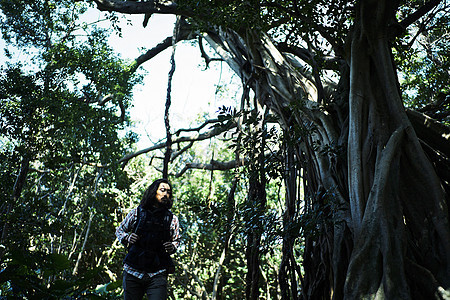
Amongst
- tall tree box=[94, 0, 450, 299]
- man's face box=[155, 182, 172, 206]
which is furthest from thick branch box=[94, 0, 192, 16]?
man's face box=[155, 182, 172, 206]

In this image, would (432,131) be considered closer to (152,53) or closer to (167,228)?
(167,228)

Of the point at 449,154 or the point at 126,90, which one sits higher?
the point at 126,90

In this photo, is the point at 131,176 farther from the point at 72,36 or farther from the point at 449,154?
the point at 449,154

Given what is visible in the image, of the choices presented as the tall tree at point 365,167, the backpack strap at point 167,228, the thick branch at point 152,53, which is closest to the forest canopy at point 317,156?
the tall tree at point 365,167

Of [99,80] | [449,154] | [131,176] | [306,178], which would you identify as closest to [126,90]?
[99,80]

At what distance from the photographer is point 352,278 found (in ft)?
7.18

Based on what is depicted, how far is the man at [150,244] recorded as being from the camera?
8.95ft

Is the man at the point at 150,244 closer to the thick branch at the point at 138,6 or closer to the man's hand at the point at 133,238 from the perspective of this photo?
the man's hand at the point at 133,238

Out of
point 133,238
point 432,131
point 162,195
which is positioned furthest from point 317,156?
point 133,238

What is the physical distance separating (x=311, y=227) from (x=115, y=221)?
28.1 ft

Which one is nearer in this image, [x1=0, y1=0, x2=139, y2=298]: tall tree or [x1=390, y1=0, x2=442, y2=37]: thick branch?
[x1=390, y1=0, x2=442, y2=37]: thick branch

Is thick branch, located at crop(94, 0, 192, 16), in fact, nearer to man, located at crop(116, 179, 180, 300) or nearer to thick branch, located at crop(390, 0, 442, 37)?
thick branch, located at crop(390, 0, 442, 37)

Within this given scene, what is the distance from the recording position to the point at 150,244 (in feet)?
9.22

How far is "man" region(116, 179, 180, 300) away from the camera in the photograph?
2727 millimetres
